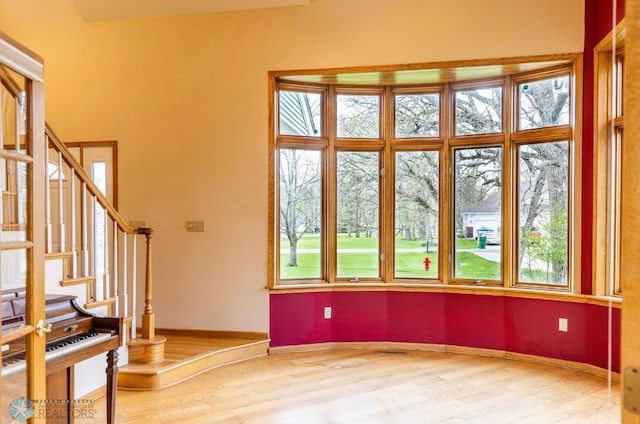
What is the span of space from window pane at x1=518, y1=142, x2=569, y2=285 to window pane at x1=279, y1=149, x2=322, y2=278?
2.05 m

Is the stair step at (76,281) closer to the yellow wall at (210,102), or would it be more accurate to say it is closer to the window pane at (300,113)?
the yellow wall at (210,102)

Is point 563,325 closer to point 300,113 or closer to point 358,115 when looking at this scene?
point 358,115

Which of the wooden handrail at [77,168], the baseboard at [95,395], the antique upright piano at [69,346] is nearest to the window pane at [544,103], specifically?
the wooden handrail at [77,168]

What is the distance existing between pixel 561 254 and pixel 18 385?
4202 millimetres

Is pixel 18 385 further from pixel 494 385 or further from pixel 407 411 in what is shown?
pixel 494 385

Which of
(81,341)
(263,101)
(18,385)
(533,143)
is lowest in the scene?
(81,341)

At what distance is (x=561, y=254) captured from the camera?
4.04 m

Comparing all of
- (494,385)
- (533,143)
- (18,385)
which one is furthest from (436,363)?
(18,385)

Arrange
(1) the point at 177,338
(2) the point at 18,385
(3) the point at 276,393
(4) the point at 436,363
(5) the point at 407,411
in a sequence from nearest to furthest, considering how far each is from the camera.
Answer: (2) the point at 18,385, (5) the point at 407,411, (3) the point at 276,393, (4) the point at 436,363, (1) the point at 177,338

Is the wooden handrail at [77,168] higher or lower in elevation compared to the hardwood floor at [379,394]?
higher

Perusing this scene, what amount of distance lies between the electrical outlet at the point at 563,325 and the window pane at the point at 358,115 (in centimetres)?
253

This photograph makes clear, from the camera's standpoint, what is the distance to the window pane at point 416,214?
4.52m

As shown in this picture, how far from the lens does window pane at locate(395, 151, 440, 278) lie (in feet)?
14.8

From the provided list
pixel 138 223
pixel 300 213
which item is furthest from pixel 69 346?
pixel 300 213
